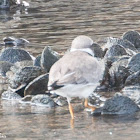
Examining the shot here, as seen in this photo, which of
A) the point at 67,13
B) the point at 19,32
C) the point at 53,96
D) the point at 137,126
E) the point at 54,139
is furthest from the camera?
the point at 67,13

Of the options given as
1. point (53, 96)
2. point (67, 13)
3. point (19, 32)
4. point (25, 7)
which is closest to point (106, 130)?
point (53, 96)

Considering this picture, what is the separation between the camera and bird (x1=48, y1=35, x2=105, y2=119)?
25.9ft

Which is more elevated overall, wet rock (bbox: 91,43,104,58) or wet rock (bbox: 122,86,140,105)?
wet rock (bbox: 91,43,104,58)

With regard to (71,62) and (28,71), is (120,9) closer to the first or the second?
(28,71)

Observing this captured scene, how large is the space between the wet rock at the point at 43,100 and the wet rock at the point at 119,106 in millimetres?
1010

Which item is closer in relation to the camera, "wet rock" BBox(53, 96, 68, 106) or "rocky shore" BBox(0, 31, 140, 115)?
"rocky shore" BBox(0, 31, 140, 115)

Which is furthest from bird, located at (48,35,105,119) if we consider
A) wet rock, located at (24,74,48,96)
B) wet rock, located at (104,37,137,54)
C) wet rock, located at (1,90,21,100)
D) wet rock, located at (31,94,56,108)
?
wet rock, located at (104,37,137,54)

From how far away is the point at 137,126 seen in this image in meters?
7.98

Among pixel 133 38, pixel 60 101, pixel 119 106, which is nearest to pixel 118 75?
pixel 60 101

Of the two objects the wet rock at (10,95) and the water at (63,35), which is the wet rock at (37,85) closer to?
the wet rock at (10,95)

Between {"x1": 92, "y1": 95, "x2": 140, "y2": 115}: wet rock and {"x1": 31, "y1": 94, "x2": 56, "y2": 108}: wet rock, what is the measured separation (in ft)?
3.31

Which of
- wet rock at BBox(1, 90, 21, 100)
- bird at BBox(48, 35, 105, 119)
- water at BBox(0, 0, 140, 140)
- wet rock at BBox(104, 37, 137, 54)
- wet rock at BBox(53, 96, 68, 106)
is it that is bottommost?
wet rock at BBox(1, 90, 21, 100)

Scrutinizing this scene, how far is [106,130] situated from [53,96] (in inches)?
92.2

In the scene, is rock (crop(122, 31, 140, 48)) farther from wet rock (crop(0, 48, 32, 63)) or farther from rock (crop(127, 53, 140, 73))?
rock (crop(127, 53, 140, 73))
